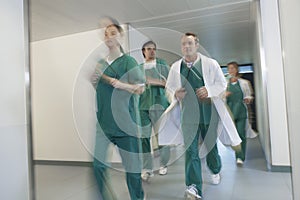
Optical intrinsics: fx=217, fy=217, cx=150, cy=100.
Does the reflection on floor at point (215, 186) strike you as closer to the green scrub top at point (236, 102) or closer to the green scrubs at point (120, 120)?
the green scrubs at point (120, 120)

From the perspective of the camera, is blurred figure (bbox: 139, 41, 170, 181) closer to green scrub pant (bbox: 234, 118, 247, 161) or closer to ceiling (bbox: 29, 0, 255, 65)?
ceiling (bbox: 29, 0, 255, 65)

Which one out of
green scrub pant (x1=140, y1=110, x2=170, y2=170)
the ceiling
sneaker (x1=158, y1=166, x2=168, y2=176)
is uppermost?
the ceiling

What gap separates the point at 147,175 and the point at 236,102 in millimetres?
717

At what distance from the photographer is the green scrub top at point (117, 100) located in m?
1.19

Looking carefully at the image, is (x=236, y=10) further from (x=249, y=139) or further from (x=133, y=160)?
(x=133, y=160)

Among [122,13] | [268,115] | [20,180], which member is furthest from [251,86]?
[20,180]

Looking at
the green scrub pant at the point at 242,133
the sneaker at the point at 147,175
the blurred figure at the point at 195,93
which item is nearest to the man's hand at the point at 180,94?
the blurred figure at the point at 195,93

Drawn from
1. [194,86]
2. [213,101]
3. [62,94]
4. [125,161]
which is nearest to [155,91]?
[194,86]

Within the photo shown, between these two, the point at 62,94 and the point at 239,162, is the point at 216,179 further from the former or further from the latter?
the point at 62,94

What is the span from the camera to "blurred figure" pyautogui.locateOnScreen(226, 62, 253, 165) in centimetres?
129

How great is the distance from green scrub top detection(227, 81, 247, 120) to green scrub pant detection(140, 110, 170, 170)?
0.43 metres

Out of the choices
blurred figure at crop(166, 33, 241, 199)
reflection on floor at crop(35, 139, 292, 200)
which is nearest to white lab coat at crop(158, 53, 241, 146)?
blurred figure at crop(166, 33, 241, 199)

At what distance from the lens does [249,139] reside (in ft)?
4.77

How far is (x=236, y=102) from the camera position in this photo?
137 cm
